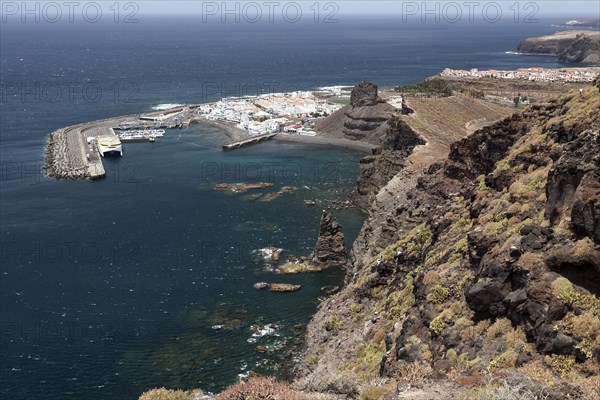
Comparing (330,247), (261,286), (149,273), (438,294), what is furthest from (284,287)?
(438,294)

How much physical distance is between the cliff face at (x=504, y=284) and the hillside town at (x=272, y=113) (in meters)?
112

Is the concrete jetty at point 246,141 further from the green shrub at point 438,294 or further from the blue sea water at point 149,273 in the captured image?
the green shrub at point 438,294

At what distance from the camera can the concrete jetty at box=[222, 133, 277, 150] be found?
144 metres

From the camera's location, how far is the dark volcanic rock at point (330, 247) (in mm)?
73938

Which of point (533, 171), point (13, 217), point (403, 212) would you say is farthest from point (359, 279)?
point (13, 217)

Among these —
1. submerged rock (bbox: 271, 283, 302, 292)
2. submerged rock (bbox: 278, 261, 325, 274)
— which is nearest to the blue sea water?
submerged rock (bbox: 271, 283, 302, 292)

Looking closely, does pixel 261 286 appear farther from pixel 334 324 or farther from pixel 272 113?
pixel 272 113

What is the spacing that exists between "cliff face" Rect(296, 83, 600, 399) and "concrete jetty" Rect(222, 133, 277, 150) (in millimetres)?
95453

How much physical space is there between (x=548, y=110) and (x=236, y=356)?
1393 inches

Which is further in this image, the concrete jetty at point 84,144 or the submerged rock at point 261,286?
the concrete jetty at point 84,144

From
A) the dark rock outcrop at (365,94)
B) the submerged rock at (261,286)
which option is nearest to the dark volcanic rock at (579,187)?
the submerged rock at (261,286)

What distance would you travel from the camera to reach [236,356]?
55.1 meters

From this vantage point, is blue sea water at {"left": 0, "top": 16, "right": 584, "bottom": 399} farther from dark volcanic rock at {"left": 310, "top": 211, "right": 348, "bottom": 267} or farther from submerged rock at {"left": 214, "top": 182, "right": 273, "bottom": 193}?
dark volcanic rock at {"left": 310, "top": 211, "right": 348, "bottom": 267}

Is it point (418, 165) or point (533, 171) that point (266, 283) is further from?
point (533, 171)
